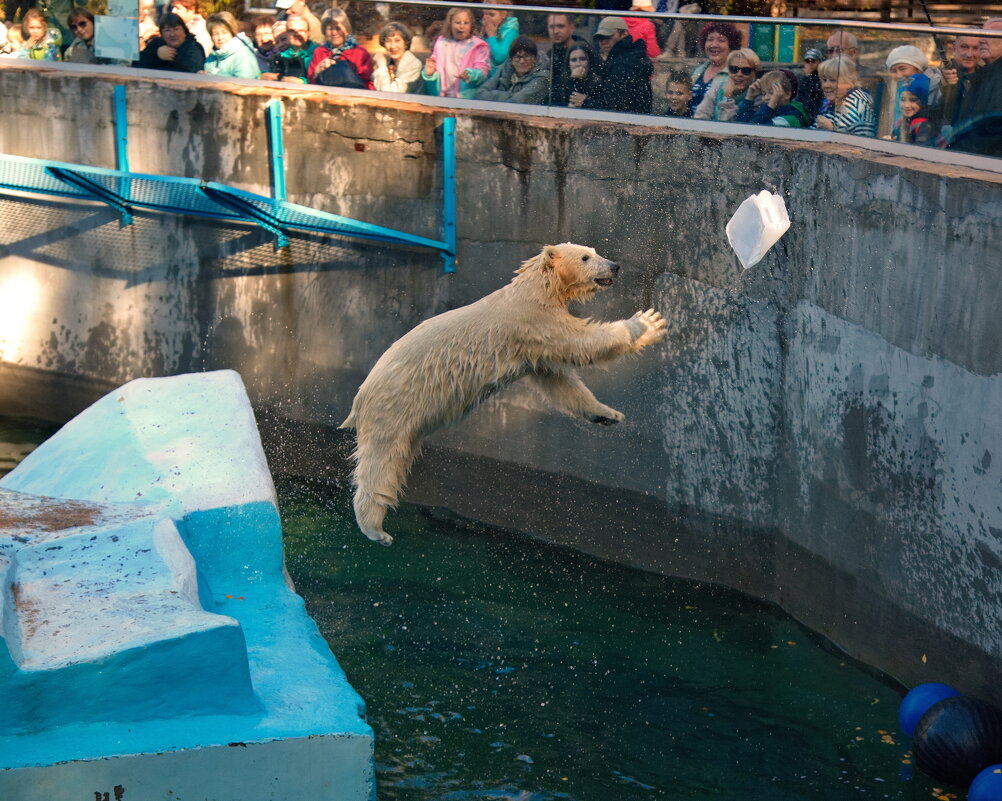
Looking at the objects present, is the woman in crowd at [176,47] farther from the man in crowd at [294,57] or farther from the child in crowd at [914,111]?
the child in crowd at [914,111]

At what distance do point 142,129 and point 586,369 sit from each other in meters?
4.64

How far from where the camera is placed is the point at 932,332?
6.62 metres

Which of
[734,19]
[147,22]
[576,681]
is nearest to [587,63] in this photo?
[734,19]

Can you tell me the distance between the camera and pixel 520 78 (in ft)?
30.2

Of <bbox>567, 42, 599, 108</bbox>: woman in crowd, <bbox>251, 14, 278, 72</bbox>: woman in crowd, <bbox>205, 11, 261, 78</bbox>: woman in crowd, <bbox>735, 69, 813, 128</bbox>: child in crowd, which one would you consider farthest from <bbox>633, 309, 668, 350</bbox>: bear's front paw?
<bbox>205, 11, 261, 78</bbox>: woman in crowd

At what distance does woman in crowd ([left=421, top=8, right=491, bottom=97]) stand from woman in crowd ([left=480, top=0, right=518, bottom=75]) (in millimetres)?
71

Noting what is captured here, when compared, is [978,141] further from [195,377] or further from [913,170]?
[195,377]

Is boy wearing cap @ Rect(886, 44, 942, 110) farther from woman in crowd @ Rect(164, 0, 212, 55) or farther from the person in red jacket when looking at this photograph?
woman in crowd @ Rect(164, 0, 212, 55)

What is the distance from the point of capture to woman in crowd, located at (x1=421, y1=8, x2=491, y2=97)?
30.1 feet

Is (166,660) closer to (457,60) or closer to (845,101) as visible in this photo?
(845,101)

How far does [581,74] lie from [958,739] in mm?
5079

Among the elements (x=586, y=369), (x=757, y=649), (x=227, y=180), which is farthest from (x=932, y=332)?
(x=227, y=180)

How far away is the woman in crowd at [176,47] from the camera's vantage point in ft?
35.3

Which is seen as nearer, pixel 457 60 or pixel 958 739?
pixel 958 739
